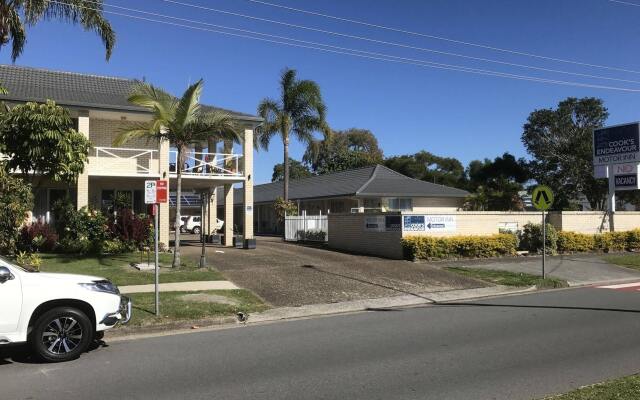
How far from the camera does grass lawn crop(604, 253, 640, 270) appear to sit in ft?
68.2

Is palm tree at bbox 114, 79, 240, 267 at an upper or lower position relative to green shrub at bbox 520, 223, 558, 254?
upper

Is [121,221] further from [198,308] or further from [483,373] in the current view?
[483,373]

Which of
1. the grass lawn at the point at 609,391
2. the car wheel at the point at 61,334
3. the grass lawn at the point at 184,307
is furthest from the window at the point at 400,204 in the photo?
the grass lawn at the point at 609,391

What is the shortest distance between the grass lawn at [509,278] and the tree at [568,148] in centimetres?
3261

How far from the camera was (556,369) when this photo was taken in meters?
6.77

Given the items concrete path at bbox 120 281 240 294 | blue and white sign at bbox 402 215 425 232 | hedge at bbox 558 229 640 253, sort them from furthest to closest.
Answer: hedge at bbox 558 229 640 253 < blue and white sign at bbox 402 215 425 232 < concrete path at bbox 120 281 240 294

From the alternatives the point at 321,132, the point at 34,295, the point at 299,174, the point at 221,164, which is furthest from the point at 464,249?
the point at 299,174

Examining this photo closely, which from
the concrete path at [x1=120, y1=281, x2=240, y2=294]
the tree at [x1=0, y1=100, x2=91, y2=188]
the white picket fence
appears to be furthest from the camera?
the white picket fence

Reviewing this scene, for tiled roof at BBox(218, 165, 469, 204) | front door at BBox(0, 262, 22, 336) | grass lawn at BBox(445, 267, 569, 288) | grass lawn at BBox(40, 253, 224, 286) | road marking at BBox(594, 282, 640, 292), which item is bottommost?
road marking at BBox(594, 282, 640, 292)

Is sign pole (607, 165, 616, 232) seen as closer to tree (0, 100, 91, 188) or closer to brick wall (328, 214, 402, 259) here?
brick wall (328, 214, 402, 259)

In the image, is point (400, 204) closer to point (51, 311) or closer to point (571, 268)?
point (571, 268)

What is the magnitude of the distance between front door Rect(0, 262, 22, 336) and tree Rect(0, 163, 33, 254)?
958cm

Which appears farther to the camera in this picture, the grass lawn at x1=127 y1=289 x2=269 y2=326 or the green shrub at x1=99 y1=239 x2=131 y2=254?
the green shrub at x1=99 y1=239 x2=131 y2=254

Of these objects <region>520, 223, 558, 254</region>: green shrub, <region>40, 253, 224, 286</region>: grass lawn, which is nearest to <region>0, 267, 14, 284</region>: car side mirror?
<region>40, 253, 224, 286</region>: grass lawn
